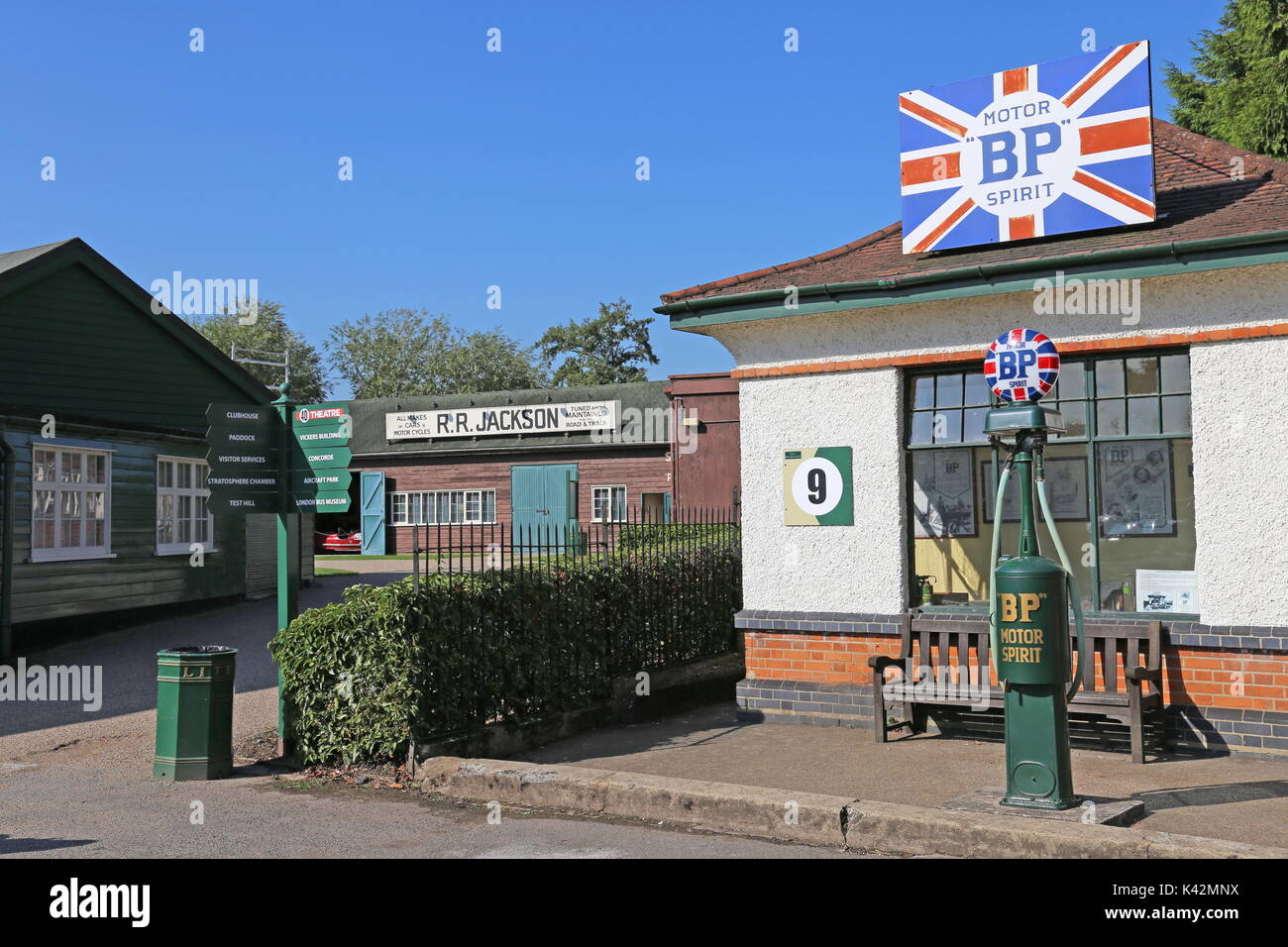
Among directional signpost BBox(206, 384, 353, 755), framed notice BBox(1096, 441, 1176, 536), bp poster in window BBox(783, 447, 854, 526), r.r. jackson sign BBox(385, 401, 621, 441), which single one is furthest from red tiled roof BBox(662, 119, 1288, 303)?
r.r. jackson sign BBox(385, 401, 621, 441)

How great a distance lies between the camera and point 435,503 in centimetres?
3409

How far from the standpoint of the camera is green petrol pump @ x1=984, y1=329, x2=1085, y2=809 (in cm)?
626

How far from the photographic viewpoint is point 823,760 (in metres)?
8.39

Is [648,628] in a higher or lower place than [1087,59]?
lower

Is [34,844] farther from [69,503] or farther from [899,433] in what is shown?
[69,503]

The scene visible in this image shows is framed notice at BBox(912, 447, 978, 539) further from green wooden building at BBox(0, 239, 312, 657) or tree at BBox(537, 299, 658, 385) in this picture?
tree at BBox(537, 299, 658, 385)

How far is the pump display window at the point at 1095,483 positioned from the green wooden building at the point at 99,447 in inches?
453

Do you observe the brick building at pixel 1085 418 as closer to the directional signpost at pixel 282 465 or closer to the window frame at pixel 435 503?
the directional signpost at pixel 282 465
